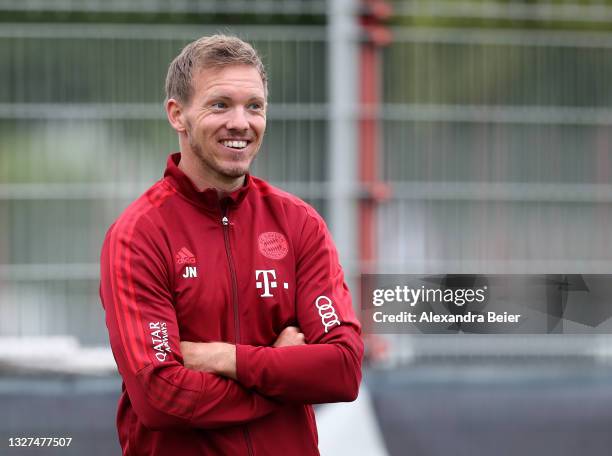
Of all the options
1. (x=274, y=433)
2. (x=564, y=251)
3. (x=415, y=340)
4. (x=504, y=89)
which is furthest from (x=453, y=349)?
(x=274, y=433)

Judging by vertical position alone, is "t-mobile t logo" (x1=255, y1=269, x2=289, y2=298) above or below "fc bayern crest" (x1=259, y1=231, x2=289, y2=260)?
below

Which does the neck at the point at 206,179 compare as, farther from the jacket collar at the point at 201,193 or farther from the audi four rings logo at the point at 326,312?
the audi four rings logo at the point at 326,312

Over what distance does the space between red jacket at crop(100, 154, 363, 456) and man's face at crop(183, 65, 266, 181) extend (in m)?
0.08

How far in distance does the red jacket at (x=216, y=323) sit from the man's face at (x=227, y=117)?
0.28 ft

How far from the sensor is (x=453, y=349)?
21.1 feet

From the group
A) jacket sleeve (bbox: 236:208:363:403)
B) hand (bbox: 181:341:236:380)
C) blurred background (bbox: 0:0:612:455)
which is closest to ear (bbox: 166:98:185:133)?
jacket sleeve (bbox: 236:208:363:403)

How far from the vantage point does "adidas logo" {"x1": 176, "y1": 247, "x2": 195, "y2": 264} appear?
245cm

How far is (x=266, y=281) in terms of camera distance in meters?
2.48

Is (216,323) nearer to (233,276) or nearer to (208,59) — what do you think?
(233,276)

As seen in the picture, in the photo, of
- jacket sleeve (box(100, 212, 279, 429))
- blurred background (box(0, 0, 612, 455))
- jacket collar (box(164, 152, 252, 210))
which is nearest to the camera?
jacket sleeve (box(100, 212, 279, 429))

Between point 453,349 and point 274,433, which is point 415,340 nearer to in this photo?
point 453,349

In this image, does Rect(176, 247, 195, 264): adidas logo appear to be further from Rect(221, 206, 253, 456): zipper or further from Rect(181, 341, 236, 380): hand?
Rect(181, 341, 236, 380): hand

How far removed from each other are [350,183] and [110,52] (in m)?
1.58

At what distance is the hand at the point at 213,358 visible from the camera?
242cm
